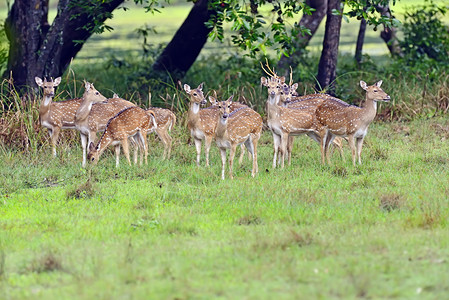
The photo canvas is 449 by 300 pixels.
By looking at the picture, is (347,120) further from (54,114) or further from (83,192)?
(54,114)

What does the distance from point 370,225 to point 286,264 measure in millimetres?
1583

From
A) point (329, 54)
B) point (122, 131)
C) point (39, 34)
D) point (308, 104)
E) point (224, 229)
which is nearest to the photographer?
point (224, 229)

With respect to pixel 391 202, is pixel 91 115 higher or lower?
lower

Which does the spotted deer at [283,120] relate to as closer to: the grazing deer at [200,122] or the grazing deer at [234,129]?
the grazing deer at [234,129]

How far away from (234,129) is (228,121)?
5.1 inches

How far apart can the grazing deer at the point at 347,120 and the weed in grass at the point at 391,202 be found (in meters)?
2.50

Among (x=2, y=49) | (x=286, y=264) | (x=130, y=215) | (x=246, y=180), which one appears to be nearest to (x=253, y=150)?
(x=246, y=180)

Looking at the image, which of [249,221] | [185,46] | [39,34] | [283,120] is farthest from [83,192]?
[185,46]

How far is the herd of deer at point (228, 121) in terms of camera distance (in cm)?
1150

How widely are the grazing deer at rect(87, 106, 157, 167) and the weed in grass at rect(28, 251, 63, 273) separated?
4628 mm

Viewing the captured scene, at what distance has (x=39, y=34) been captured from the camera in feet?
50.1

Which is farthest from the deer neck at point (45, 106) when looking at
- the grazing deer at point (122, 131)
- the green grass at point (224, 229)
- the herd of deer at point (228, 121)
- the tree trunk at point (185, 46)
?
the tree trunk at point (185, 46)

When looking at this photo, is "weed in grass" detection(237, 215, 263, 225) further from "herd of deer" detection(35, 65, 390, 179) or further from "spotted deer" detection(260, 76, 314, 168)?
"spotted deer" detection(260, 76, 314, 168)

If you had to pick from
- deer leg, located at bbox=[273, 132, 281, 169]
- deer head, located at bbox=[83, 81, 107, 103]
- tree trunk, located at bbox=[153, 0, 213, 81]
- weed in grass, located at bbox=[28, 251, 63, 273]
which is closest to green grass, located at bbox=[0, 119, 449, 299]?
weed in grass, located at bbox=[28, 251, 63, 273]
